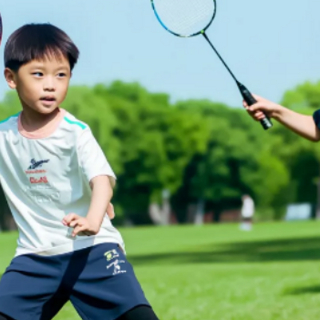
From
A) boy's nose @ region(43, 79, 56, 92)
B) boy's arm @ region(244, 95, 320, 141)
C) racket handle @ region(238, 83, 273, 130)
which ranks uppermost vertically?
boy's nose @ region(43, 79, 56, 92)

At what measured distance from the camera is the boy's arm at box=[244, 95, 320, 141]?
17.5ft

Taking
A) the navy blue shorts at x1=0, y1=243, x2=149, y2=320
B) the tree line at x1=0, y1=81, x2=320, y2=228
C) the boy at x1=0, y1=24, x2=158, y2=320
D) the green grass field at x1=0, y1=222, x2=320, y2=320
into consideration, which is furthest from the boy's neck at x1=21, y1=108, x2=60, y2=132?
the tree line at x1=0, y1=81, x2=320, y2=228

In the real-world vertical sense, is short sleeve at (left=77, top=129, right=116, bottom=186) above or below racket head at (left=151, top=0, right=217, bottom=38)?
below

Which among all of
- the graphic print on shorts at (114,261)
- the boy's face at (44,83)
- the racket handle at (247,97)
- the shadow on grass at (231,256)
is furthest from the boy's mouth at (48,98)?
the shadow on grass at (231,256)

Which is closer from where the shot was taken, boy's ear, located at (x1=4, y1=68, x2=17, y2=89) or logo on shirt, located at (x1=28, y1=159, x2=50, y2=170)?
logo on shirt, located at (x1=28, y1=159, x2=50, y2=170)

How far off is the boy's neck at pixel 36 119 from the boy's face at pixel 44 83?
46 mm

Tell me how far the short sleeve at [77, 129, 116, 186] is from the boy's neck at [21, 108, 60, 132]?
0.64 feet

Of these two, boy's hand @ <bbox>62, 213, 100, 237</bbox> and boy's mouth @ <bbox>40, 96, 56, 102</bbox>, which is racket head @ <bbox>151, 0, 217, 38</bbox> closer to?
boy's mouth @ <bbox>40, 96, 56, 102</bbox>

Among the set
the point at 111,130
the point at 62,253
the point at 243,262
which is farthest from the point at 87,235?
the point at 111,130

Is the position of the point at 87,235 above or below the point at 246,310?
above

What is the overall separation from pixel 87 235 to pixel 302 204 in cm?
9742

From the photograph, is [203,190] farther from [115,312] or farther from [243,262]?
[115,312]

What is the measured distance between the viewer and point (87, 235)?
5211 mm

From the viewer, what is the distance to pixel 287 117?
557cm
